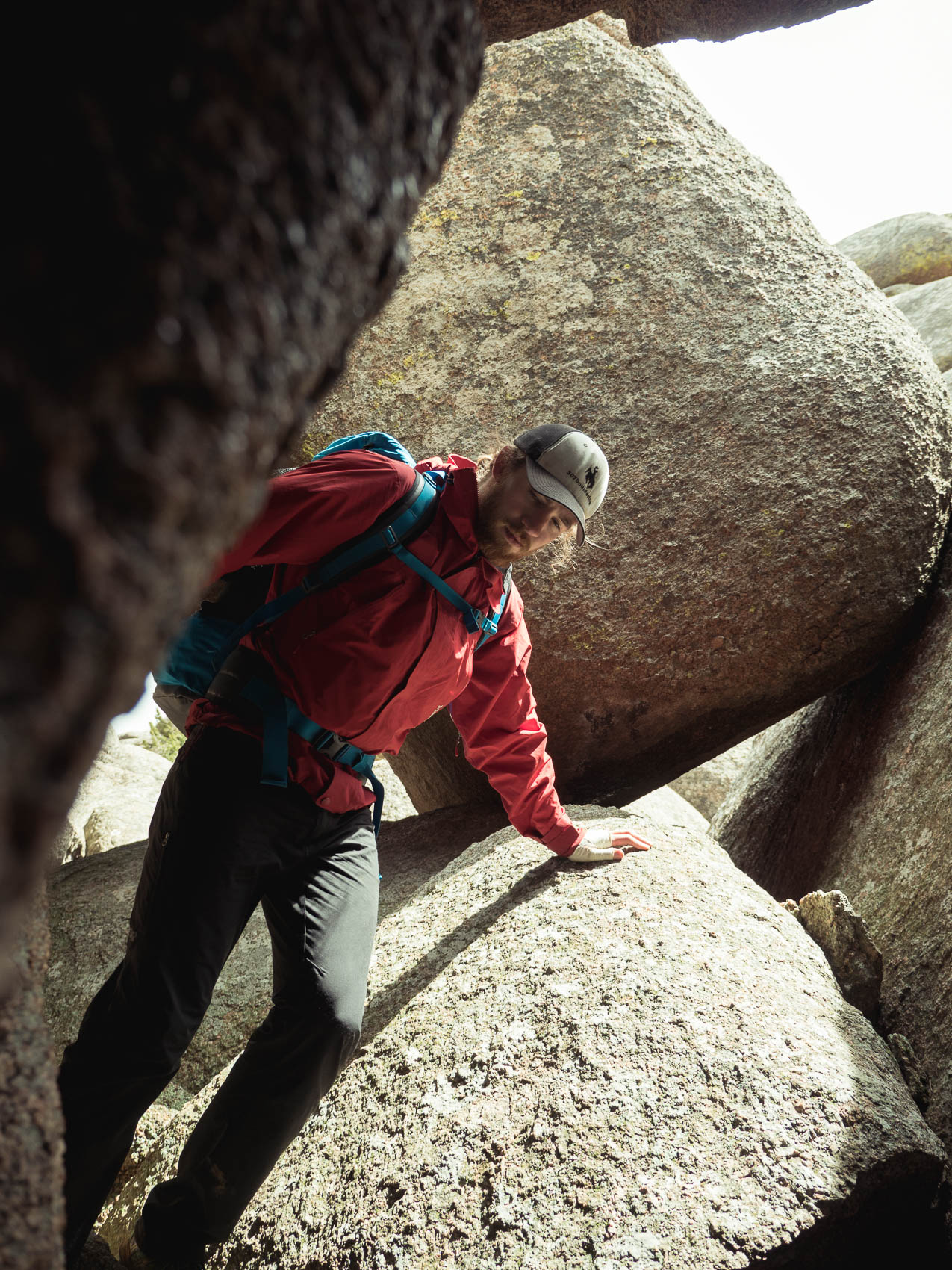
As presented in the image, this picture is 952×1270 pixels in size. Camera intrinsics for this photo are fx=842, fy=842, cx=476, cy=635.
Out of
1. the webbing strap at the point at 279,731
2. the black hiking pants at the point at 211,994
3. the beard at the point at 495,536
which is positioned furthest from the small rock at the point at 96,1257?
the beard at the point at 495,536

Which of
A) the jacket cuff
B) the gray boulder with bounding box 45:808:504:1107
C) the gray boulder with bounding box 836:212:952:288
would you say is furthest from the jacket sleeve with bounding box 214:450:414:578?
the gray boulder with bounding box 836:212:952:288

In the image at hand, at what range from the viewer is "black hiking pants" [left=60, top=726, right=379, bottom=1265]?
2291mm

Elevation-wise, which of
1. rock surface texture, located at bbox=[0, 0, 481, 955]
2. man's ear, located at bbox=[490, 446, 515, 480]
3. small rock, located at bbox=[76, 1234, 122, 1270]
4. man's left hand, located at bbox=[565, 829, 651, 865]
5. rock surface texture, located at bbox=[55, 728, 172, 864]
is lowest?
rock surface texture, located at bbox=[55, 728, 172, 864]

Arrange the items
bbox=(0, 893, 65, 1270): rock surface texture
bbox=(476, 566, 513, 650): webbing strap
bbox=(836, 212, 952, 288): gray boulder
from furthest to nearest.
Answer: bbox=(836, 212, 952, 288): gray boulder
bbox=(476, 566, 513, 650): webbing strap
bbox=(0, 893, 65, 1270): rock surface texture

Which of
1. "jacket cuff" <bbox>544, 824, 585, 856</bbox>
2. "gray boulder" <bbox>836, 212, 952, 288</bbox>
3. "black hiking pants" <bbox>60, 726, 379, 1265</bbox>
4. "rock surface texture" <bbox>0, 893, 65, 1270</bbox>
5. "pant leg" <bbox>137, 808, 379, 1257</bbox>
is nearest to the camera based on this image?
"rock surface texture" <bbox>0, 893, 65, 1270</bbox>

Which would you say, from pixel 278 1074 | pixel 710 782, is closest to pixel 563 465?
pixel 278 1074

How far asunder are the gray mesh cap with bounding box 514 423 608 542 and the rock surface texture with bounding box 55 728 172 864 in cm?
403

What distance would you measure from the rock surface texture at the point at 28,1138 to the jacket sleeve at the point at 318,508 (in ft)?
4.44

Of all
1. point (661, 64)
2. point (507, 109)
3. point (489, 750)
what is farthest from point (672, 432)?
point (661, 64)

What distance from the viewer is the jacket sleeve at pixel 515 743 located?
3.37 m

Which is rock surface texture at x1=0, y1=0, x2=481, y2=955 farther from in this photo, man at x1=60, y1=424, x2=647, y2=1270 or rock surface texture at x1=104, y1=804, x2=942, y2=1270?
rock surface texture at x1=104, y1=804, x2=942, y2=1270

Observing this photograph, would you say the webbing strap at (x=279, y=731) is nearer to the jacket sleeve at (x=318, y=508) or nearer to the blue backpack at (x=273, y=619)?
the blue backpack at (x=273, y=619)

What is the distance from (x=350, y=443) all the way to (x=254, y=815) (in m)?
1.26

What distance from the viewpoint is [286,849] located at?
2631mm
